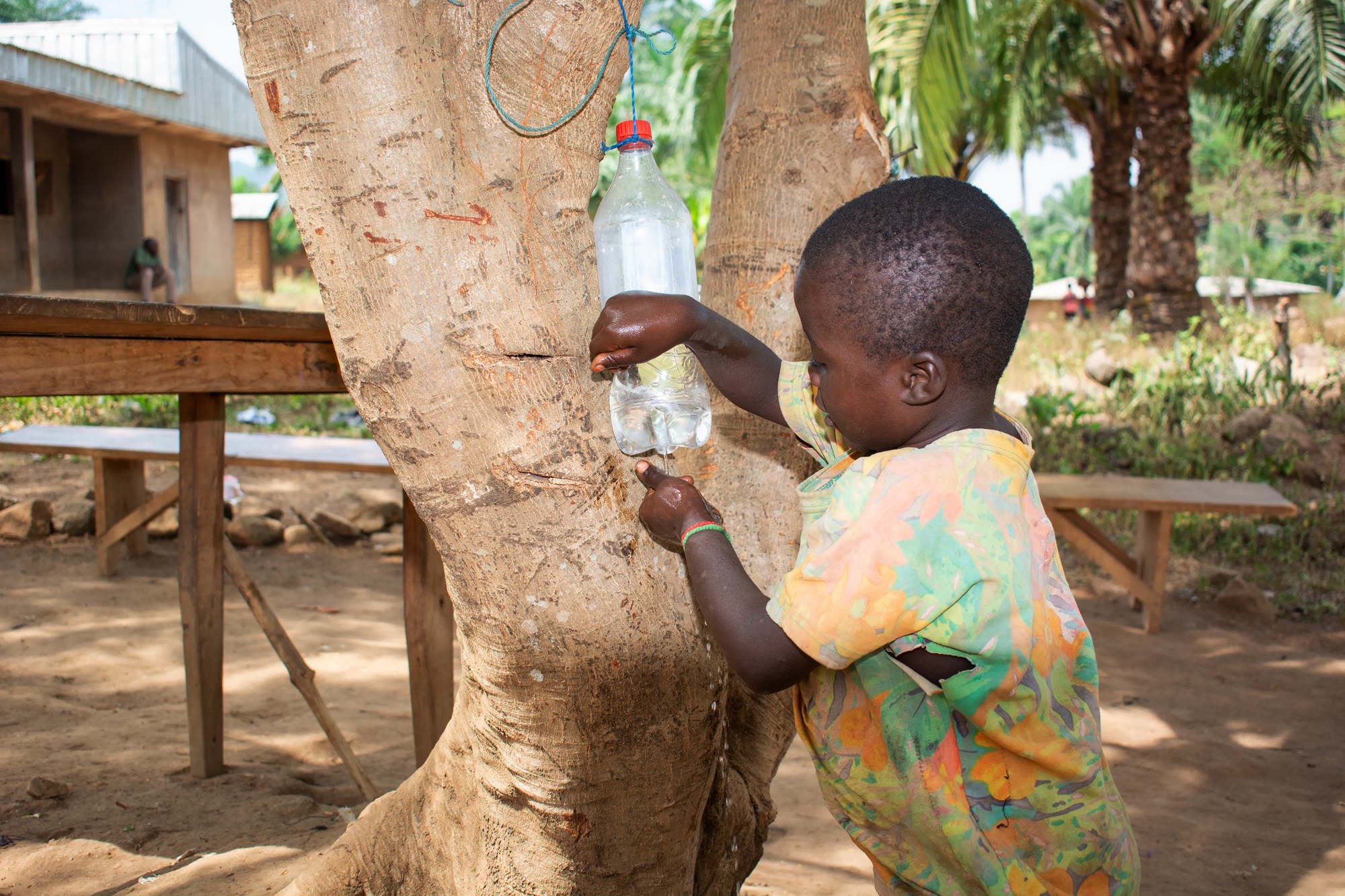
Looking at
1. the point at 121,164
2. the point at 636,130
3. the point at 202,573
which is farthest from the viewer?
the point at 121,164

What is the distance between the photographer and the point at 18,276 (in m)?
12.0

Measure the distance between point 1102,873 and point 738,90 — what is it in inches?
70.8

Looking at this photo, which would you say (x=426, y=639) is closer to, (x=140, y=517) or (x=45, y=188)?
(x=140, y=517)

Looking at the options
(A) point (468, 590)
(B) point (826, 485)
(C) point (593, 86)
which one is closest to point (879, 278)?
(B) point (826, 485)

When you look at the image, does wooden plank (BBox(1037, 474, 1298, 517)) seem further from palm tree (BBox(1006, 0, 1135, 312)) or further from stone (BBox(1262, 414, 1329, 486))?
palm tree (BBox(1006, 0, 1135, 312))

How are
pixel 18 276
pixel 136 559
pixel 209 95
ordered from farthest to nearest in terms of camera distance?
pixel 209 95, pixel 18 276, pixel 136 559

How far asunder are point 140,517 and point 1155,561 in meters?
5.85

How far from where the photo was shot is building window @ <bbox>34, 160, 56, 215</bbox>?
44.5ft

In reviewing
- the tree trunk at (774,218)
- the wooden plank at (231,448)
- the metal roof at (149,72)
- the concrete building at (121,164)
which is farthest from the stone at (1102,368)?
the concrete building at (121,164)

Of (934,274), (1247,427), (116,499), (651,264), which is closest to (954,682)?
(934,274)

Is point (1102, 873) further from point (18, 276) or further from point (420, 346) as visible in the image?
point (18, 276)

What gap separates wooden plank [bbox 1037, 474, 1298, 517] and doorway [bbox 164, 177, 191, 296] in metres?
13.7

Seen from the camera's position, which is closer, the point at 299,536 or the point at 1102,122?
the point at 299,536

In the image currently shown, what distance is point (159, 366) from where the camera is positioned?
2.36 metres
